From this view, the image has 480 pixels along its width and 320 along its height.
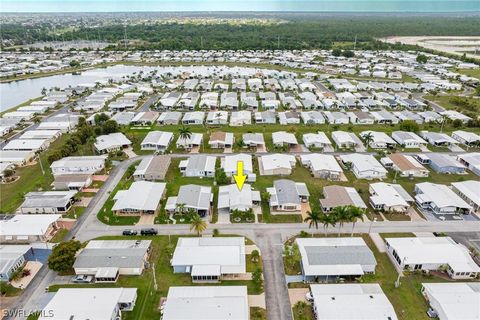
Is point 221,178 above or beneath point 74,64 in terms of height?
beneath

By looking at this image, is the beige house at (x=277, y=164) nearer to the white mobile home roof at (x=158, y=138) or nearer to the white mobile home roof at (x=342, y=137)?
the white mobile home roof at (x=342, y=137)

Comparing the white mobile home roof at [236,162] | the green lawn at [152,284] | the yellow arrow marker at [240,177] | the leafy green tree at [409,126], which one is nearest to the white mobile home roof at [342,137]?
the leafy green tree at [409,126]

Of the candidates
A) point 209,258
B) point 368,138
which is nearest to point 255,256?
point 209,258

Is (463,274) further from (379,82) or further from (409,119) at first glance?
(379,82)

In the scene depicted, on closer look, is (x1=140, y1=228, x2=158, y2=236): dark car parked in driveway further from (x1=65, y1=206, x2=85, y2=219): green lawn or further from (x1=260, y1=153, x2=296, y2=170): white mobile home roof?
(x1=260, y1=153, x2=296, y2=170): white mobile home roof

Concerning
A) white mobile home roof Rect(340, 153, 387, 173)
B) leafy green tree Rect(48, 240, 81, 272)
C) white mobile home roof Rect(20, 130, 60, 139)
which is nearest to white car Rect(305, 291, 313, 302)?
leafy green tree Rect(48, 240, 81, 272)

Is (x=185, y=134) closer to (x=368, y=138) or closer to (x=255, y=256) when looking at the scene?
(x=255, y=256)

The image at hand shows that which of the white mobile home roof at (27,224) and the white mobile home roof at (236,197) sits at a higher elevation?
the white mobile home roof at (27,224)
